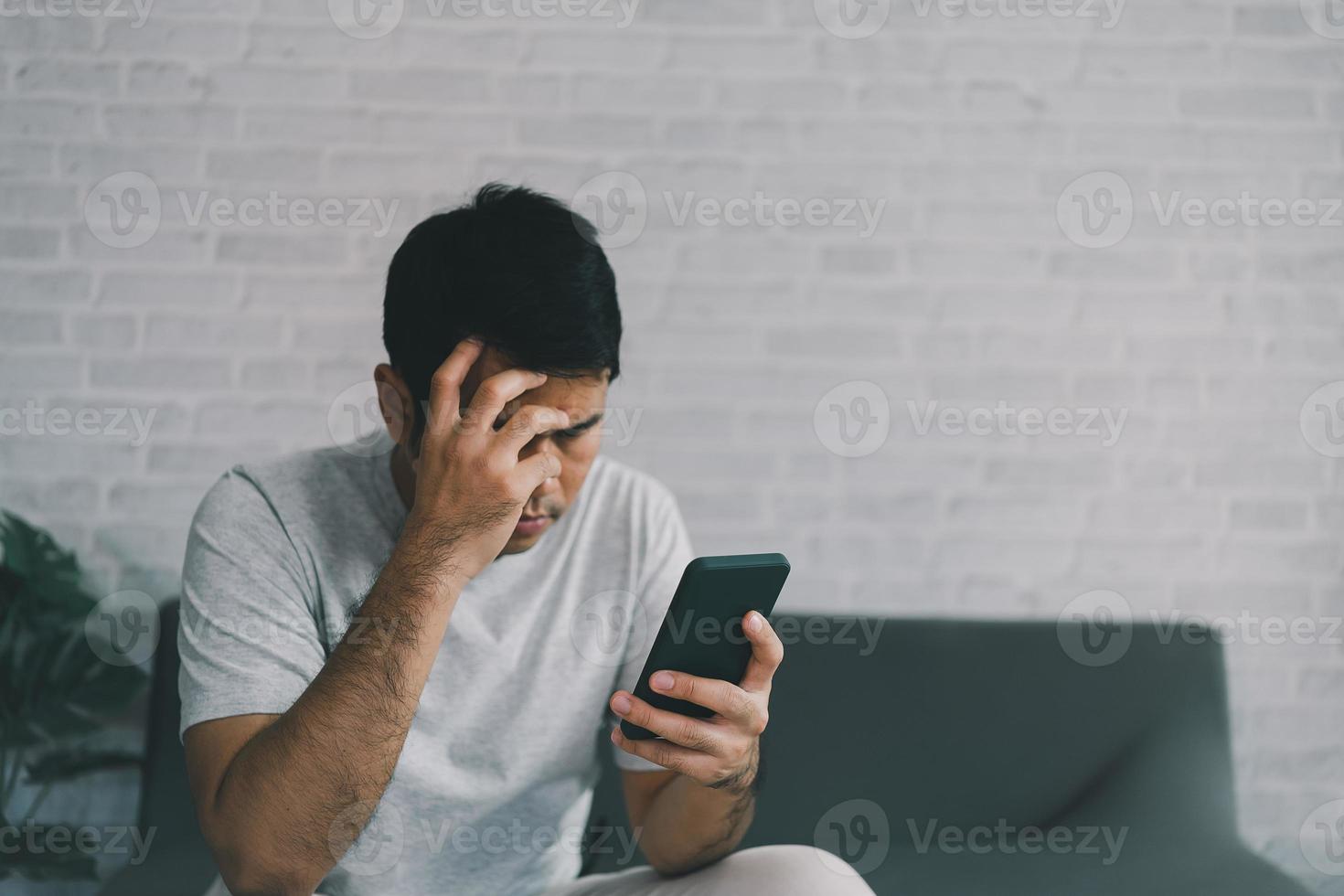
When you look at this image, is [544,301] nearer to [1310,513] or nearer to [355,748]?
[355,748]

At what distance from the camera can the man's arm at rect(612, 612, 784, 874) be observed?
3.16 ft

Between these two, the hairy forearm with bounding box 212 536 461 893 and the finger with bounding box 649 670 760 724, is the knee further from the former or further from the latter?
the hairy forearm with bounding box 212 536 461 893

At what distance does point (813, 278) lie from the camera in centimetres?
184

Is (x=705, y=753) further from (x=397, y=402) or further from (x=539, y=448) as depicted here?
(x=397, y=402)

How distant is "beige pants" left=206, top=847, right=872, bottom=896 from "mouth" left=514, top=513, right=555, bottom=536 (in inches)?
17.1

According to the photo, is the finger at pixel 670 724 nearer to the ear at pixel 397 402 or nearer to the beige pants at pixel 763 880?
the beige pants at pixel 763 880

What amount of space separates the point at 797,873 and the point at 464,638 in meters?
0.47

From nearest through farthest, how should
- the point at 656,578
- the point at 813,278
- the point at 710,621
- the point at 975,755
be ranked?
the point at 710,621 < the point at 656,578 < the point at 975,755 < the point at 813,278

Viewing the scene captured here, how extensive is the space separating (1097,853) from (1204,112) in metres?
1.38

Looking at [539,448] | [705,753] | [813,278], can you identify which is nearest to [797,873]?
[705,753]

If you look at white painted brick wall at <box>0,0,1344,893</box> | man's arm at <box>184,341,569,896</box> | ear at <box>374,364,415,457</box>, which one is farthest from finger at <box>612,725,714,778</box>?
white painted brick wall at <box>0,0,1344,893</box>

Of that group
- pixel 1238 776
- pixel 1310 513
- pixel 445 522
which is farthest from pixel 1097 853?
pixel 445 522

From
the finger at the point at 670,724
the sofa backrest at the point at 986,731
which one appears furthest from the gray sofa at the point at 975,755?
the finger at the point at 670,724

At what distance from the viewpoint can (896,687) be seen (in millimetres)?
1722
